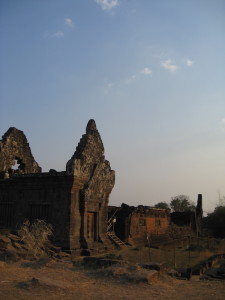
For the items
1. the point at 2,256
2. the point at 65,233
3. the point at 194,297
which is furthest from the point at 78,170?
the point at 194,297

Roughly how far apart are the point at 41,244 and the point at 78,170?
4.33 m

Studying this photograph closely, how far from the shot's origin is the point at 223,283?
8.77 metres

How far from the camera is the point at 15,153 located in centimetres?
2131

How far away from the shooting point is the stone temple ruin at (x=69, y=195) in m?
16.0

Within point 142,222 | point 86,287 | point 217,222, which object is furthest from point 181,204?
point 86,287

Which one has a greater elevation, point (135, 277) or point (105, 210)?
point (105, 210)

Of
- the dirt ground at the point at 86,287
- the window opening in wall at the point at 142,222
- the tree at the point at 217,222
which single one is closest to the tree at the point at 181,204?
the tree at the point at 217,222

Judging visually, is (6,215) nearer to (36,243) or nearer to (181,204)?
(36,243)

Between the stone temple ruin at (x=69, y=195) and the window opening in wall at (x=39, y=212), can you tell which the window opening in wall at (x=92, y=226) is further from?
the window opening in wall at (x=39, y=212)

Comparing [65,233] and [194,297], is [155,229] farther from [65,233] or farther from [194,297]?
[194,297]

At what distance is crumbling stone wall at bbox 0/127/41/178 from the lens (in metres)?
20.3

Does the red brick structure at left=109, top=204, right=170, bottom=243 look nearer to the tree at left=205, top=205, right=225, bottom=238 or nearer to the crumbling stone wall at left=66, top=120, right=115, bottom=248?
the crumbling stone wall at left=66, top=120, right=115, bottom=248

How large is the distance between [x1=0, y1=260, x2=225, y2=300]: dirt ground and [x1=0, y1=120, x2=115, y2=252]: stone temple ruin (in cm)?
655

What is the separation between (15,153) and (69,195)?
7.05 metres
